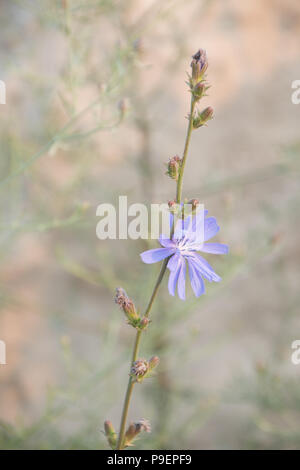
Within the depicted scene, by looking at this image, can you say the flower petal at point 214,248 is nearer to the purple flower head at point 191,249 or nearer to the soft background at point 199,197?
the purple flower head at point 191,249

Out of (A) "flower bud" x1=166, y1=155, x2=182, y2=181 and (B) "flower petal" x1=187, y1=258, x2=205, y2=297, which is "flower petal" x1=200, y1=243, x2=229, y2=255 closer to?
(B) "flower petal" x1=187, y1=258, x2=205, y2=297

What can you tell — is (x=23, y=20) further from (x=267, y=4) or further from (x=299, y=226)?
(x=299, y=226)

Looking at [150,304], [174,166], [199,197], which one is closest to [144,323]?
[150,304]

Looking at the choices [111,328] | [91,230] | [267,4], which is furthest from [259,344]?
[267,4]

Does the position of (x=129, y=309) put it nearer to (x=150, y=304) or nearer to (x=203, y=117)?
(x=150, y=304)

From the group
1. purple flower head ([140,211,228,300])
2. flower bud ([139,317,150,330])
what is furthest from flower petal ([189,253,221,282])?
flower bud ([139,317,150,330])

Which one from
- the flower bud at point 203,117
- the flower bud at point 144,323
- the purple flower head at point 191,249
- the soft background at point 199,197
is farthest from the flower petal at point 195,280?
the soft background at point 199,197

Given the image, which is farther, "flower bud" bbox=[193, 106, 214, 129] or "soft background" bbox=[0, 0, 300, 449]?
"soft background" bbox=[0, 0, 300, 449]
